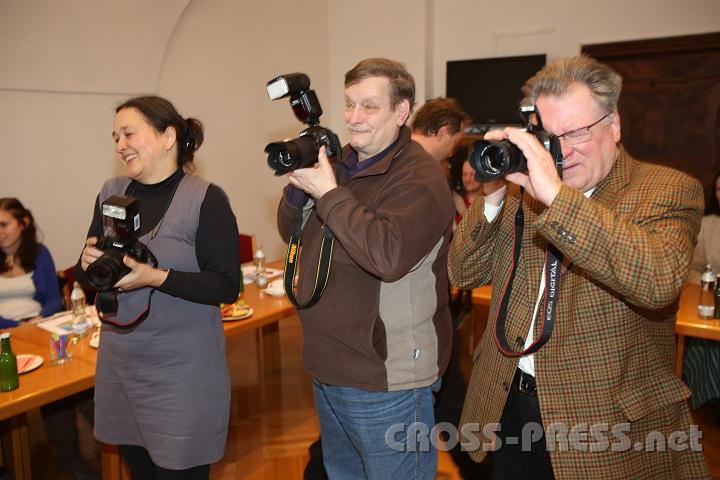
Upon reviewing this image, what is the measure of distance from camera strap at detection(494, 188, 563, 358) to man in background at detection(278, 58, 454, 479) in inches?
7.9

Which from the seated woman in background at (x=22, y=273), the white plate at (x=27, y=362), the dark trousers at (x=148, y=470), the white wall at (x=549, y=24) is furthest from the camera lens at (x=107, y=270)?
the white wall at (x=549, y=24)

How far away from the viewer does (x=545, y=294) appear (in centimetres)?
119

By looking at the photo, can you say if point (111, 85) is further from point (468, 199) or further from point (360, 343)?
point (360, 343)

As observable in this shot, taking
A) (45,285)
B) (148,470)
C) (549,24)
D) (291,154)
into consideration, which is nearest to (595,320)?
(291,154)

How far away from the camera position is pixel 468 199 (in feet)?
12.3

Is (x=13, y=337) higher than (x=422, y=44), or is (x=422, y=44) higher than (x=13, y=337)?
(x=422, y=44)

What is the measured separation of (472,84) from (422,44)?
0.72 meters

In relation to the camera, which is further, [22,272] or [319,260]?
[22,272]

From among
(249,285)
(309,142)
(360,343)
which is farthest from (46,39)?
(360,343)

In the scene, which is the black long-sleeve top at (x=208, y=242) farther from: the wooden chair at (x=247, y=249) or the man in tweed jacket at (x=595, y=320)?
the wooden chair at (x=247, y=249)

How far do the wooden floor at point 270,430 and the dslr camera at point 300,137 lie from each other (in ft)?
5.83

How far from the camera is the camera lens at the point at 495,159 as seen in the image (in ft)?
3.48

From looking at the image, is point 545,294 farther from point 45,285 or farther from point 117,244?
point 45,285

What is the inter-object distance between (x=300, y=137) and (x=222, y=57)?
14.1 feet
